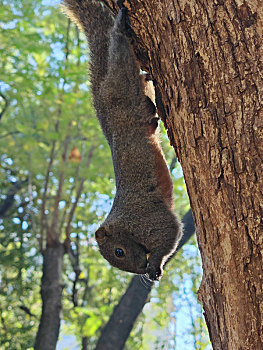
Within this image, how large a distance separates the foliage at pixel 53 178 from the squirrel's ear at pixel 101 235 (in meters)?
2.59

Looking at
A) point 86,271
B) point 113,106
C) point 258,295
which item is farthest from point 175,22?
point 86,271

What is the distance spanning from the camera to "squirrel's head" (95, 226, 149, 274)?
324cm

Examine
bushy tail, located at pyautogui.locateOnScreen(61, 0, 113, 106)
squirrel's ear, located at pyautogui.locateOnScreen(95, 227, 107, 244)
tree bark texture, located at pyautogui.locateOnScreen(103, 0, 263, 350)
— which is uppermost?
bushy tail, located at pyautogui.locateOnScreen(61, 0, 113, 106)

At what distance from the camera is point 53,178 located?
301 inches

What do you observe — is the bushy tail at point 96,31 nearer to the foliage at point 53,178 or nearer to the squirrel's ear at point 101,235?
the squirrel's ear at point 101,235

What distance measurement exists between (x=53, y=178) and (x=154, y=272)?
486 cm

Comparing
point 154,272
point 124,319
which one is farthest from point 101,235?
point 124,319

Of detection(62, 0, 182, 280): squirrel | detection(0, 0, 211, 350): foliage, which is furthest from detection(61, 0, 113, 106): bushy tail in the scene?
detection(0, 0, 211, 350): foliage

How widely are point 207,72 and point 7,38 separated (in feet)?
17.6

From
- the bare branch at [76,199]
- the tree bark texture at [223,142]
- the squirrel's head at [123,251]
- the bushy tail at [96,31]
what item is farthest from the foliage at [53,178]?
the tree bark texture at [223,142]

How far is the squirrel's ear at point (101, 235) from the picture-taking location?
331 centimetres

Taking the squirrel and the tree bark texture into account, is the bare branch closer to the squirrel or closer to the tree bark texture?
the squirrel

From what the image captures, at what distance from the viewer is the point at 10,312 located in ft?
24.3

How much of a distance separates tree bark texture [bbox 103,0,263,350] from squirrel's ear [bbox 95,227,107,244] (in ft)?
5.66
